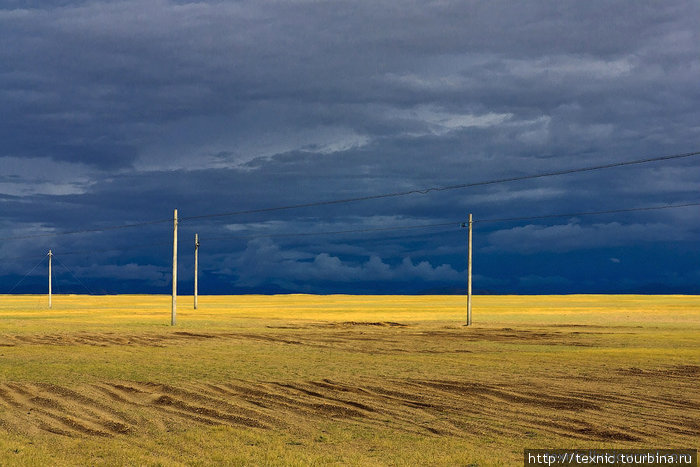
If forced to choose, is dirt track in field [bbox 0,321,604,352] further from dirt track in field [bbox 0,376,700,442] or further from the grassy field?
dirt track in field [bbox 0,376,700,442]

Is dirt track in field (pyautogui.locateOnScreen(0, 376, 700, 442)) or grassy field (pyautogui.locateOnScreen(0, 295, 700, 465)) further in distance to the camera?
dirt track in field (pyautogui.locateOnScreen(0, 376, 700, 442))

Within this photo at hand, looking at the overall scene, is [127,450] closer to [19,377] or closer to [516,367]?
[19,377]

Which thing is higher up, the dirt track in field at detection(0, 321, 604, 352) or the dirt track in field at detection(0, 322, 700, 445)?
the dirt track in field at detection(0, 322, 700, 445)

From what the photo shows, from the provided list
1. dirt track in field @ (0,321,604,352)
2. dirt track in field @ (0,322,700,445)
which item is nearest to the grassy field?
dirt track in field @ (0,322,700,445)

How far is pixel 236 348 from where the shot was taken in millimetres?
35469

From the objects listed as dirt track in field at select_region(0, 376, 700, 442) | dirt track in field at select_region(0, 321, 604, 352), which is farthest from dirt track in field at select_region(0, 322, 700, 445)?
dirt track in field at select_region(0, 321, 604, 352)

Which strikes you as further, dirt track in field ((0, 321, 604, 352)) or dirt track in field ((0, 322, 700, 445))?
dirt track in field ((0, 321, 604, 352))

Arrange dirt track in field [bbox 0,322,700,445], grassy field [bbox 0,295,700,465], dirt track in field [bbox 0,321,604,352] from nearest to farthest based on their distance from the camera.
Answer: grassy field [bbox 0,295,700,465], dirt track in field [bbox 0,322,700,445], dirt track in field [bbox 0,321,604,352]

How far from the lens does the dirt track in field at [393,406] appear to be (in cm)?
1532

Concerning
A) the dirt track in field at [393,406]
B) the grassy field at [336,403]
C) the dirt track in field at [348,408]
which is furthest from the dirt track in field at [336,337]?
the dirt track in field at [348,408]

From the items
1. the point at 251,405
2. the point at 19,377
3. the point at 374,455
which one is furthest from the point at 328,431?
the point at 19,377

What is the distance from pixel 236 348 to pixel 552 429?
73.2 feet

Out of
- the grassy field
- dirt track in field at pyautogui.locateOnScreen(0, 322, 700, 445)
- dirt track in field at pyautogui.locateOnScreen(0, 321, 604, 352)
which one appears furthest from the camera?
dirt track in field at pyautogui.locateOnScreen(0, 321, 604, 352)

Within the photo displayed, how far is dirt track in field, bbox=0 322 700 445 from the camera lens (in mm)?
15320
